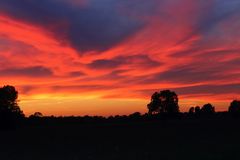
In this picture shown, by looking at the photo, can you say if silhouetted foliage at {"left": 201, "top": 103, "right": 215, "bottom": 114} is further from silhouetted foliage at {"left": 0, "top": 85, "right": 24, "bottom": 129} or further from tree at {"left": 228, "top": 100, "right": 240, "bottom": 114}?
silhouetted foliage at {"left": 0, "top": 85, "right": 24, "bottom": 129}

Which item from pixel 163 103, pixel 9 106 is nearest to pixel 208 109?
pixel 163 103

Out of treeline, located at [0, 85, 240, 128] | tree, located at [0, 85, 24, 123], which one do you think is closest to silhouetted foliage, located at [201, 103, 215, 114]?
treeline, located at [0, 85, 240, 128]

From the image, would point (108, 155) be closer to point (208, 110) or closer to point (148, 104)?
point (148, 104)

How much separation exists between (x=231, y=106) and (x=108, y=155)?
11091 cm

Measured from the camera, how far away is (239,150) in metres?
29.5

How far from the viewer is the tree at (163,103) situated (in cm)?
14069

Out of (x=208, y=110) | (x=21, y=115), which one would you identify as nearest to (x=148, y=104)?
(x=208, y=110)

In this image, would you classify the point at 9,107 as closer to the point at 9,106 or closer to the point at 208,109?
the point at 9,106

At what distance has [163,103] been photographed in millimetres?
143125

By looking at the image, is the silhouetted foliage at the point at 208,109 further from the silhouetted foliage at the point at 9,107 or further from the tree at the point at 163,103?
→ the silhouetted foliage at the point at 9,107

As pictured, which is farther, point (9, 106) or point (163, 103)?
point (163, 103)

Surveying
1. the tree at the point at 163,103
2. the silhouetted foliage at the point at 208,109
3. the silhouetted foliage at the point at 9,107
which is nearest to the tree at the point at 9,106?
the silhouetted foliage at the point at 9,107

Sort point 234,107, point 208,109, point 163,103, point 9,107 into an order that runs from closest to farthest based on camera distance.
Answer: point 9,107 < point 234,107 < point 163,103 < point 208,109

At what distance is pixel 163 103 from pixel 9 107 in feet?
208
